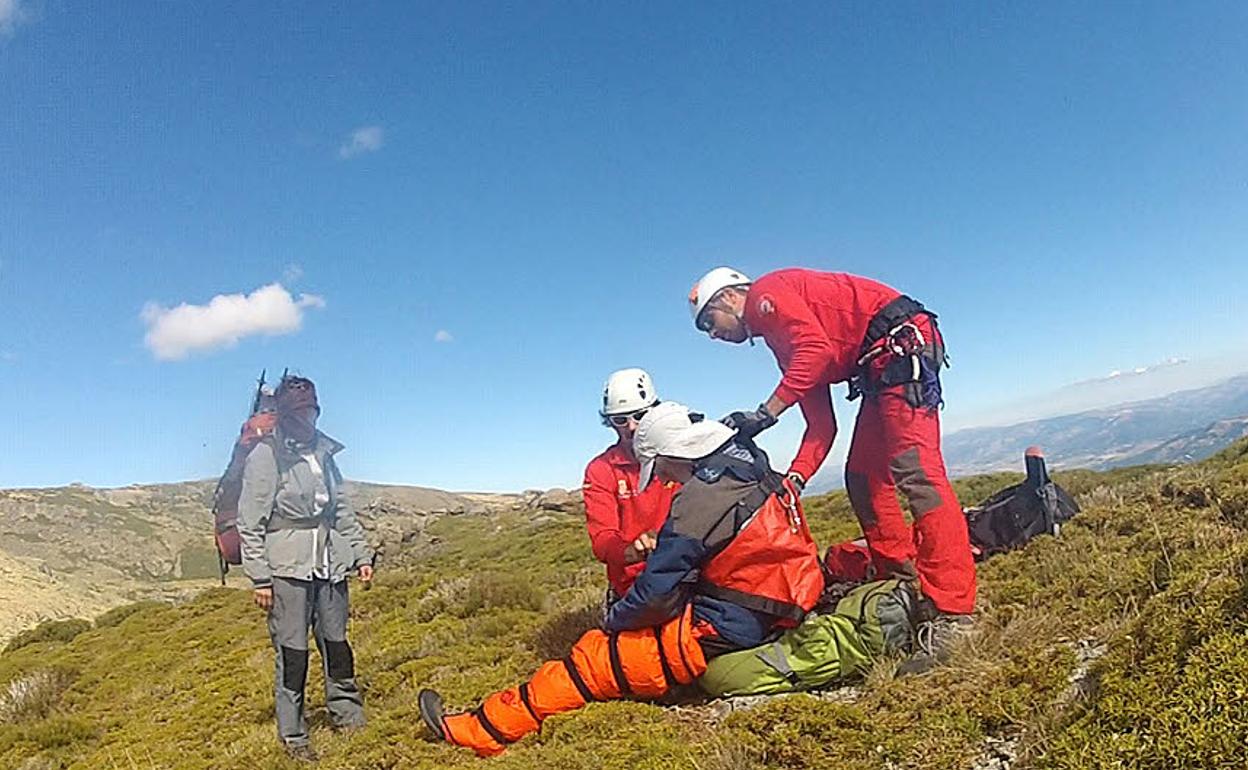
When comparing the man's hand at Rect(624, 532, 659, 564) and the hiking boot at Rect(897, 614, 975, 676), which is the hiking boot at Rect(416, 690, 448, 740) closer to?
the man's hand at Rect(624, 532, 659, 564)

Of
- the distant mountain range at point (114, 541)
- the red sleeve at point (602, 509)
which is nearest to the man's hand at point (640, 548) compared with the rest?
the red sleeve at point (602, 509)

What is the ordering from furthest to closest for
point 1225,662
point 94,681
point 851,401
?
point 94,681, point 851,401, point 1225,662

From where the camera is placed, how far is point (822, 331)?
17.1ft

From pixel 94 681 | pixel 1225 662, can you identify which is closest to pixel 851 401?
pixel 1225 662

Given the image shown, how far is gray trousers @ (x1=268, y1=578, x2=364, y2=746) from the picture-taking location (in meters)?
5.50

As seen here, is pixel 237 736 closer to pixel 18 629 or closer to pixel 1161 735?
pixel 1161 735

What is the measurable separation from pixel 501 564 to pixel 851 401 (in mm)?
14561

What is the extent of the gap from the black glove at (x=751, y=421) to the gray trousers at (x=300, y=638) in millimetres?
3011

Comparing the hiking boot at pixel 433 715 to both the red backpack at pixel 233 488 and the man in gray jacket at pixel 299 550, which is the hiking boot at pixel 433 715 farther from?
the red backpack at pixel 233 488

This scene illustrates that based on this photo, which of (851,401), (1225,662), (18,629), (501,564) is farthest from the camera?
(18,629)

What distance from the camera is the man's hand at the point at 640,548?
490 centimetres

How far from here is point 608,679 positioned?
178 inches

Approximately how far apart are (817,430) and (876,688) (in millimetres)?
2086

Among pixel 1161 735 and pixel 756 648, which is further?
pixel 756 648
